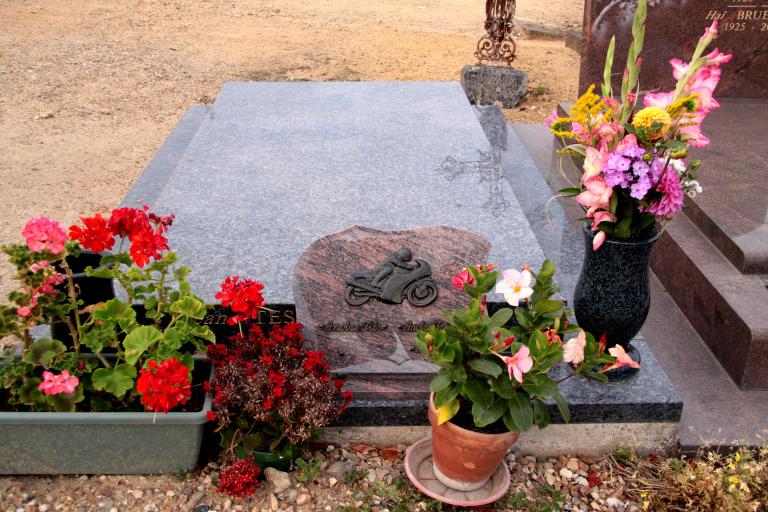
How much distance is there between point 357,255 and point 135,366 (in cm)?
88

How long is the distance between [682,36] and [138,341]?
4.69 metres

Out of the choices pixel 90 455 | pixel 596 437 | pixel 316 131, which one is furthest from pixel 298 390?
pixel 316 131

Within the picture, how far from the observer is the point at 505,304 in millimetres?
2943

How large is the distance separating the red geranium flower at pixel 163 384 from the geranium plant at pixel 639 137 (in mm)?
1412

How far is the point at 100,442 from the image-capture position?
2.54m

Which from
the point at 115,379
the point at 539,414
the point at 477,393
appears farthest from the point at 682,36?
the point at 115,379

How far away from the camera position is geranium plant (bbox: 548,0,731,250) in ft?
7.68

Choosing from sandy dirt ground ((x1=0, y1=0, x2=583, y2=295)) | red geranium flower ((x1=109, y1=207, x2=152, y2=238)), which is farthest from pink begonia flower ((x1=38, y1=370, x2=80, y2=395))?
sandy dirt ground ((x1=0, y1=0, x2=583, y2=295))

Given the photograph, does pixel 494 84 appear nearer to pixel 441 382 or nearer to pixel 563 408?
pixel 563 408

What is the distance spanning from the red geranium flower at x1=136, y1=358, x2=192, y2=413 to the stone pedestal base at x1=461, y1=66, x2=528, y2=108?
5671 mm

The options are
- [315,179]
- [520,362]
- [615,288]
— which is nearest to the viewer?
[520,362]

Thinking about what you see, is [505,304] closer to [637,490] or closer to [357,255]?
[357,255]

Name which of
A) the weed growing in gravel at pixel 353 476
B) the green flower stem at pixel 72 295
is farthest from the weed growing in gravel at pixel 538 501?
the green flower stem at pixel 72 295

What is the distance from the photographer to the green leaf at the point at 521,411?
2.23 meters
